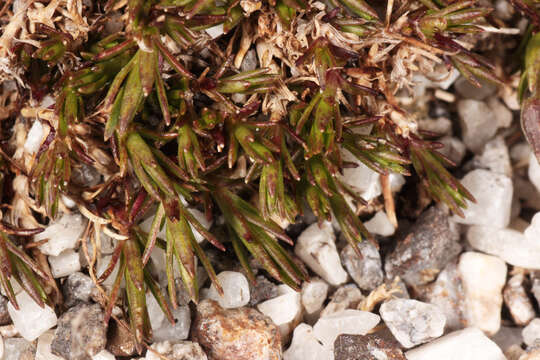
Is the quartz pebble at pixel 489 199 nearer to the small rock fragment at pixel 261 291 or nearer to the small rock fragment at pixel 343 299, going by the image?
the small rock fragment at pixel 343 299

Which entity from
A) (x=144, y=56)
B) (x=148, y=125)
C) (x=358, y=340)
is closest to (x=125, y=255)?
(x=148, y=125)

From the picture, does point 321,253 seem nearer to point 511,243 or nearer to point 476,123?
point 511,243

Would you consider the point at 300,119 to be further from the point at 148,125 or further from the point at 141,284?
the point at 141,284

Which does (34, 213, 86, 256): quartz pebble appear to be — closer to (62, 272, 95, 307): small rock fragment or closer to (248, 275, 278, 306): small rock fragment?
(62, 272, 95, 307): small rock fragment

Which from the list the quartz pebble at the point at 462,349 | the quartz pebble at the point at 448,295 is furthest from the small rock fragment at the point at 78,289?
the quartz pebble at the point at 448,295

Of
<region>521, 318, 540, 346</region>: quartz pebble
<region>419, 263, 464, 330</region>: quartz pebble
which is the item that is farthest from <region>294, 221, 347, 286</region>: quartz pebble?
<region>521, 318, 540, 346</region>: quartz pebble

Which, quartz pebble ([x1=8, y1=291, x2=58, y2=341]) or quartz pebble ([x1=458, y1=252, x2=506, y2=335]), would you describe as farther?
quartz pebble ([x1=458, y1=252, x2=506, y2=335])

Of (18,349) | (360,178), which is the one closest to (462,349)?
(360,178)
